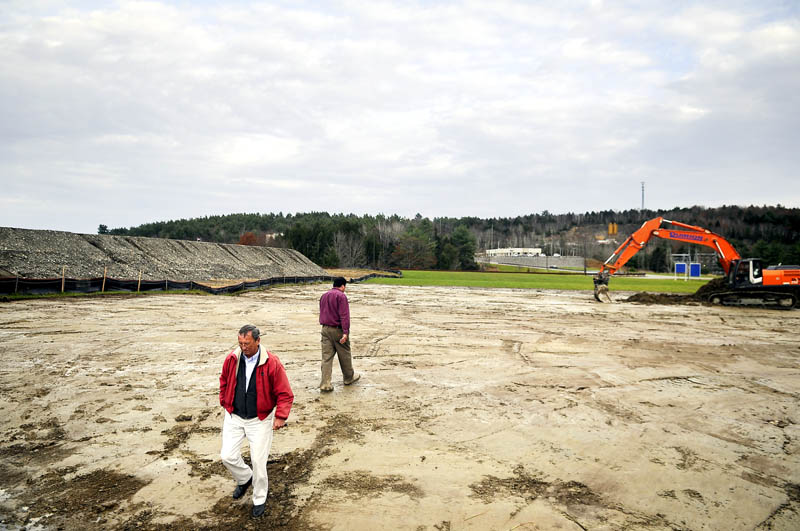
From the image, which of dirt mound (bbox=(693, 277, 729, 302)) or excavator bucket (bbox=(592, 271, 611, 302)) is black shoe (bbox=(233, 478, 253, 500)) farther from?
dirt mound (bbox=(693, 277, 729, 302))

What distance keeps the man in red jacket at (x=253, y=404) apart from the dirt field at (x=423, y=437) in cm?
42

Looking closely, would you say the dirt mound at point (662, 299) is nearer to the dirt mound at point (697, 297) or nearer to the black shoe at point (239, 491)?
the dirt mound at point (697, 297)

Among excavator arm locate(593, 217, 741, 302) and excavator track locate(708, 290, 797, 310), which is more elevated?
excavator arm locate(593, 217, 741, 302)

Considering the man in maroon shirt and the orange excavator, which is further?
the orange excavator

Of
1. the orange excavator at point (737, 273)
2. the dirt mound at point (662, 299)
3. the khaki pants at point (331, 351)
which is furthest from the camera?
the dirt mound at point (662, 299)

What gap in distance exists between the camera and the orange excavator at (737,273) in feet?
77.4

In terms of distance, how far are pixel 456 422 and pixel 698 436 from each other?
330cm

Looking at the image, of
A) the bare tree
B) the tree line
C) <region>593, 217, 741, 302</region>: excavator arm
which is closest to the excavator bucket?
<region>593, 217, 741, 302</region>: excavator arm

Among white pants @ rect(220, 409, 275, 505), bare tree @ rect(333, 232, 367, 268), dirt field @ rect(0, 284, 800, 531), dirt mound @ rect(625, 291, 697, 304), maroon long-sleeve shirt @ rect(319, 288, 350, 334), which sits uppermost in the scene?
bare tree @ rect(333, 232, 367, 268)

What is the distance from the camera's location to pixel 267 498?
473 cm

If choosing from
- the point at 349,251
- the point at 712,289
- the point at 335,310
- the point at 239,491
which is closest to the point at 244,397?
the point at 239,491

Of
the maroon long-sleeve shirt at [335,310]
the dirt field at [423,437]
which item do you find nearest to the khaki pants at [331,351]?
the maroon long-sleeve shirt at [335,310]

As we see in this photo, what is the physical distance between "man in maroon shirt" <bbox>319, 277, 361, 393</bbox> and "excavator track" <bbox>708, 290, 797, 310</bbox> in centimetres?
2453

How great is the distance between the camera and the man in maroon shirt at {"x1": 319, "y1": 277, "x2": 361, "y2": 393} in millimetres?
8352
